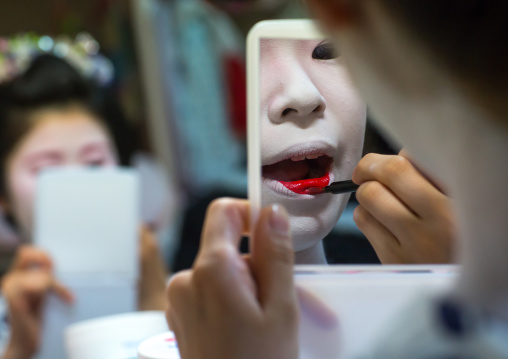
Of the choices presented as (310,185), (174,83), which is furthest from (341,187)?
(174,83)

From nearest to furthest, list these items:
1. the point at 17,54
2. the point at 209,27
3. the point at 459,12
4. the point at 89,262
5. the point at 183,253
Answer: the point at 459,12, the point at 89,262, the point at 17,54, the point at 183,253, the point at 209,27

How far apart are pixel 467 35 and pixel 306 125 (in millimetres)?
96

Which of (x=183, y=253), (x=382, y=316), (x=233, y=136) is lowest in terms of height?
(x=183, y=253)

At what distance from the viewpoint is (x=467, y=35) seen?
0.11m

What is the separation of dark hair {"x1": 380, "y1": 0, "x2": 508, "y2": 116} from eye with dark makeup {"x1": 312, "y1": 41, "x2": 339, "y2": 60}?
79mm

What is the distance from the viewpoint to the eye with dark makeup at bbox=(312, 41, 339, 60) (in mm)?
197

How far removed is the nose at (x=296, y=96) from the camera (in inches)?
7.9

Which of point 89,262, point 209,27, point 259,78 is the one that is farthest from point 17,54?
point 259,78

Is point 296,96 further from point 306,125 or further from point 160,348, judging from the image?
point 160,348

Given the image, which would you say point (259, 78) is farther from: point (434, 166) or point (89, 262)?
point (89, 262)

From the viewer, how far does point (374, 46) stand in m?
0.13

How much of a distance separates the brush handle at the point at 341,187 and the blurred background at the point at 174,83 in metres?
0.92

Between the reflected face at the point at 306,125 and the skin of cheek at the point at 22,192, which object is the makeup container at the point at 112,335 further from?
the skin of cheek at the point at 22,192

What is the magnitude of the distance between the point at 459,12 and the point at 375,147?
0.08m
